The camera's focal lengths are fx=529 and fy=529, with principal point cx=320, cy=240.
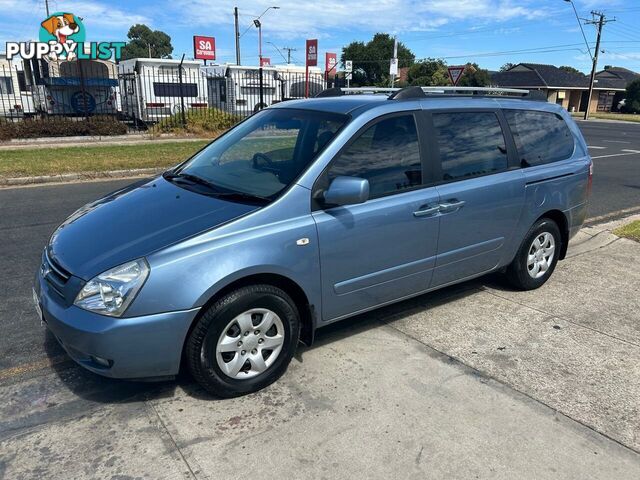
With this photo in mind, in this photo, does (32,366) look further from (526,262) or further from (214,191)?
(526,262)

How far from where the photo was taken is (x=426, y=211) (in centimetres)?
378

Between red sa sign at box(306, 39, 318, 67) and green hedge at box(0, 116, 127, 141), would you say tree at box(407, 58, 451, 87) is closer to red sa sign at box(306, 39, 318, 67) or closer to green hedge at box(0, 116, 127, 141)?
red sa sign at box(306, 39, 318, 67)

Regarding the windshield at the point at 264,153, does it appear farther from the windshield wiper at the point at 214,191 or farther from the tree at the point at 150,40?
the tree at the point at 150,40

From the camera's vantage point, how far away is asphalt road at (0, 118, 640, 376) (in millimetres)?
3621

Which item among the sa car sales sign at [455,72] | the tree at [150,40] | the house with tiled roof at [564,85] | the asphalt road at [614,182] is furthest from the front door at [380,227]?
the tree at [150,40]

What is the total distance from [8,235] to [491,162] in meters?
5.39

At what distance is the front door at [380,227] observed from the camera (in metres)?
3.38

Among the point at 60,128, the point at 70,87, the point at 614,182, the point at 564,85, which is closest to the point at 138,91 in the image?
the point at 70,87

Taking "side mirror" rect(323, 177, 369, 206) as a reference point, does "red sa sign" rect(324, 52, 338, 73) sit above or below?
above

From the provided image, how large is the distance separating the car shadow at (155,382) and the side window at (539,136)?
1521mm

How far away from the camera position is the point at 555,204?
15.7ft

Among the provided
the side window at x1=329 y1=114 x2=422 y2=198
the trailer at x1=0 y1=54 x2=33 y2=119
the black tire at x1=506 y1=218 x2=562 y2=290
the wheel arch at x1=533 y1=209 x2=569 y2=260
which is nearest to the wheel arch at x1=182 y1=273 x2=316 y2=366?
the side window at x1=329 y1=114 x2=422 y2=198

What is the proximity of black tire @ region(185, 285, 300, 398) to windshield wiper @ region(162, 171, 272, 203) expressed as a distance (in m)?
0.57

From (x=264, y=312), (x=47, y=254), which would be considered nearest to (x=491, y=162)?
(x=264, y=312)
